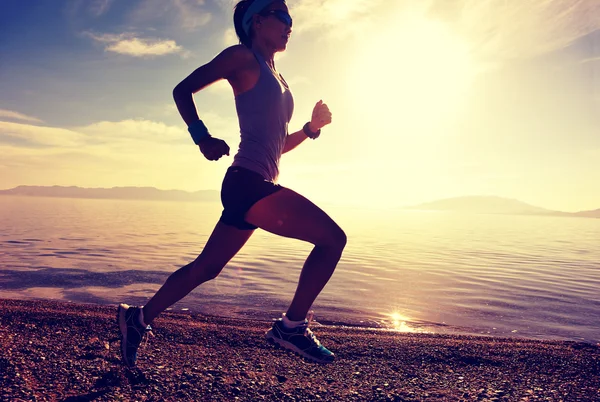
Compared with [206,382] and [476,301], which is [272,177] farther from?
[476,301]

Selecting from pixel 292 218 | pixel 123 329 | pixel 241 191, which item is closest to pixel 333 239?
pixel 292 218

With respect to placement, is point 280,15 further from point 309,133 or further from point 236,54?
point 309,133

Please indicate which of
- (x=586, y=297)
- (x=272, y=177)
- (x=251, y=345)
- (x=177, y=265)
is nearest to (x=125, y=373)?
(x=251, y=345)

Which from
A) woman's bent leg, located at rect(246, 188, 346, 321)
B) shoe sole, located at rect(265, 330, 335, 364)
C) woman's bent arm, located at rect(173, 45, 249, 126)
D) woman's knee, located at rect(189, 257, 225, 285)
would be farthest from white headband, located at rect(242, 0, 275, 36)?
shoe sole, located at rect(265, 330, 335, 364)

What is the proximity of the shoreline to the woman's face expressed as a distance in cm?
305

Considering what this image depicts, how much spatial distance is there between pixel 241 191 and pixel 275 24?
4.80ft

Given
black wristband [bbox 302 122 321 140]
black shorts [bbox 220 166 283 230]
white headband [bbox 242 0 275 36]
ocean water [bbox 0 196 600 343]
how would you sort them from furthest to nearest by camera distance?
ocean water [bbox 0 196 600 343]
black wristband [bbox 302 122 321 140]
white headband [bbox 242 0 275 36]
black shorts [bbox 220 166 283 230]

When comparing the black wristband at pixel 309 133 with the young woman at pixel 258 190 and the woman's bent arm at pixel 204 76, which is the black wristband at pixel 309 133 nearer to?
the young woman at pixel 258 190

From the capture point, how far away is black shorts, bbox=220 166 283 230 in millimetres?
2980

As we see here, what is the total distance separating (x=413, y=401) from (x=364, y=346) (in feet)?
6.29

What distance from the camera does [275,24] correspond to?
3398 millimetres

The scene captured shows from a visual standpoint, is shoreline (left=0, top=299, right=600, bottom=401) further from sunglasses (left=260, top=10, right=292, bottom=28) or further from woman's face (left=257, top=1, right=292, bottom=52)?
sunglasses (left=260, top=10, right=292, bottom=28)

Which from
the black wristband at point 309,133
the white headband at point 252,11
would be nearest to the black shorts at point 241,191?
the black wristband at point 309,133

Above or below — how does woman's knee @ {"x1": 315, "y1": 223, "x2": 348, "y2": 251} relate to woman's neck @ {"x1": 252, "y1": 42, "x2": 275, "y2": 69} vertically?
below
